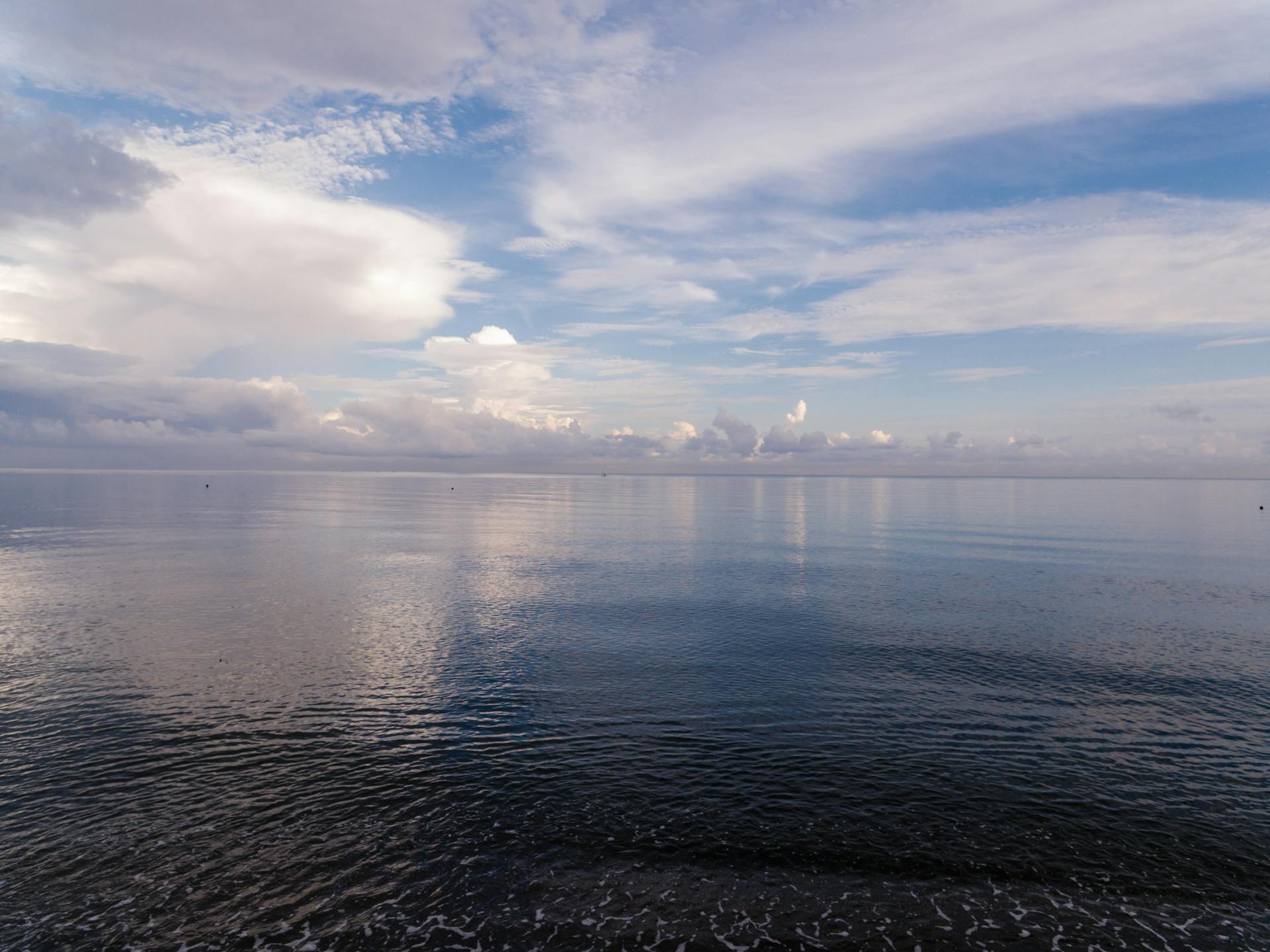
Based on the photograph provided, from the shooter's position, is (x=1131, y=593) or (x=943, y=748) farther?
(x=1131, y=593)

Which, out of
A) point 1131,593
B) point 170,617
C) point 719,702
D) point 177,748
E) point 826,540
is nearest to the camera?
point 177,748

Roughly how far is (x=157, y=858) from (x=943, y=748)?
35710 millimetres

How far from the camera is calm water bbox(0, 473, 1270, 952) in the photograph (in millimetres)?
23156

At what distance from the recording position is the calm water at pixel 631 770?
23.2 metres

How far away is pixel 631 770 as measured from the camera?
33.2 m

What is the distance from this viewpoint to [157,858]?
25.6 metres

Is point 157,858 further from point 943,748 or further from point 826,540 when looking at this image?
point 826,540

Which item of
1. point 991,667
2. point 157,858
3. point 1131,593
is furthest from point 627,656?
point 1131,593

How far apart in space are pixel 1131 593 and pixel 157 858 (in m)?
90.3

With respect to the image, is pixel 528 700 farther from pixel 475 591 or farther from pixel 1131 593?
pixel 1131 593

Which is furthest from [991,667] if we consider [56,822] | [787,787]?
[56,822]

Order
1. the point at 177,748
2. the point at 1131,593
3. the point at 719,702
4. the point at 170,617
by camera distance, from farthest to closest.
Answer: the point at 1131,593 → the point at 170,617 → the point at 719,702 → the point at 177,748

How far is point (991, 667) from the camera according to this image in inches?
1954

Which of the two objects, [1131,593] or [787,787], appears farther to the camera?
[1131,593]
